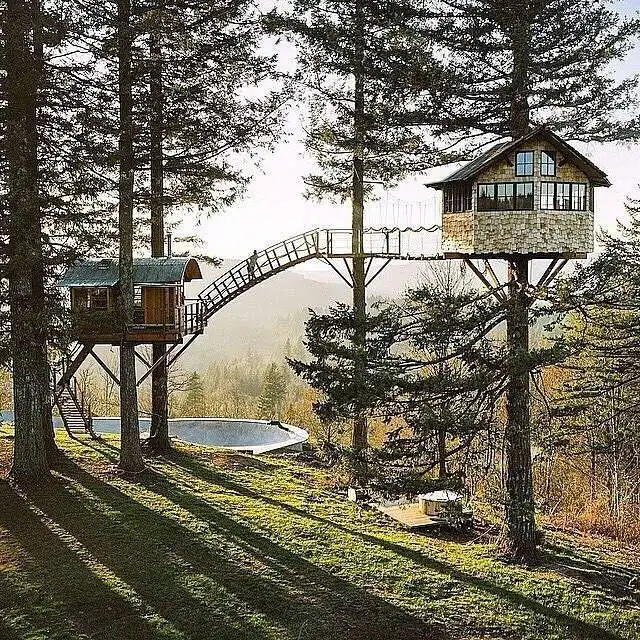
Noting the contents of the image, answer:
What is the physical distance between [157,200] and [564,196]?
7.20 m

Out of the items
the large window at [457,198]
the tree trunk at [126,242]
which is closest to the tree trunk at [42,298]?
the tree trunk at [126,242]

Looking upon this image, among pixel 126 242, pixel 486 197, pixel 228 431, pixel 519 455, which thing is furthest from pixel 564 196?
pixel 228 431

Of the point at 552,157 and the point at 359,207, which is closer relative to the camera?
the point at 552,157

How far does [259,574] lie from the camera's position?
30.7ft

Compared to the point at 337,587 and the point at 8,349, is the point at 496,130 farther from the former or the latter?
the point at 8,349

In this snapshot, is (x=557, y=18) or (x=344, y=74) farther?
(x=344, y=74)

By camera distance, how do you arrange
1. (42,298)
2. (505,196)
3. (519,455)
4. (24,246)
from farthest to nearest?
(42,298) < (24,246) < (505,196) < (519,455)

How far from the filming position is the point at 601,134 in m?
10.6

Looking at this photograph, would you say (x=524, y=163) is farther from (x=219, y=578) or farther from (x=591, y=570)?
(x=219, y=578)

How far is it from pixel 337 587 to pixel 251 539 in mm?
2036

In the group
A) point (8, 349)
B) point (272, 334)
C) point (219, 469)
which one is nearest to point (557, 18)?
point (8, 349)

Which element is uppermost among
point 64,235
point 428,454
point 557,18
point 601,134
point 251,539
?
point 557,18

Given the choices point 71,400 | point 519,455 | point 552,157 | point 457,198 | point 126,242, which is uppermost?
point 552,157

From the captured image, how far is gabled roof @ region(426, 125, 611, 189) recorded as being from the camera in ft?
34.8
